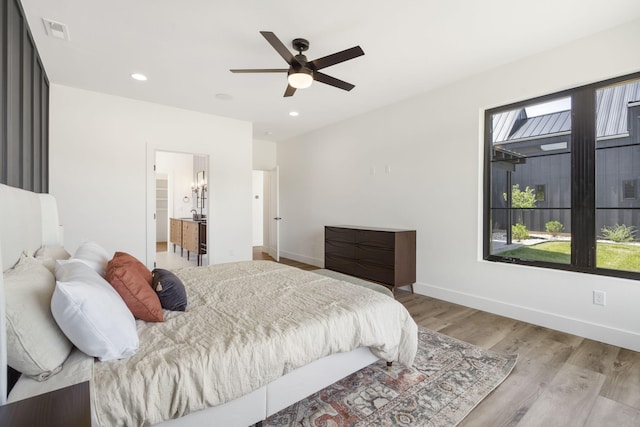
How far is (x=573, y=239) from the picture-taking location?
2799mm

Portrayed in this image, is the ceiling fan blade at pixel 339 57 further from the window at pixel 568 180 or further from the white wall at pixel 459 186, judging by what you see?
the window at pixel 568 180

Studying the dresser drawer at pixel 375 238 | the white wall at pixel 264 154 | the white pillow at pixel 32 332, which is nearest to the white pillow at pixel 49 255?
the white pillow at pixel 32 332

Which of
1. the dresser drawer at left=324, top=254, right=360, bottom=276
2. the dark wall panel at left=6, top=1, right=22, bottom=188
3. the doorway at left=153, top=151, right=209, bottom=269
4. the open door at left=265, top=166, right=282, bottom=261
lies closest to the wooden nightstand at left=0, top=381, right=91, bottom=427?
the dark wall panel at left=6, top=1, right=22, bottom=188

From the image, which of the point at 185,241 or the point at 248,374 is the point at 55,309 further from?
the point at 185,241

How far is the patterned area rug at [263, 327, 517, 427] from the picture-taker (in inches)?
63.9

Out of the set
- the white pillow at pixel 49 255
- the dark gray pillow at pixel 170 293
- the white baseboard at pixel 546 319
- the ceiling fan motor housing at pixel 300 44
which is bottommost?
the white baseboard at pixel 546 319

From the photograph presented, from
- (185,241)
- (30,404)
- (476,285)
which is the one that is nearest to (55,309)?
(30,404)

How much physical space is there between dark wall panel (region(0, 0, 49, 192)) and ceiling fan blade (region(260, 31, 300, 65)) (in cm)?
173

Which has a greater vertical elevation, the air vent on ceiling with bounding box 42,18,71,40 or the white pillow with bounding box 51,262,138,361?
the air vent on ceiling with bounding box 42,18,71,40

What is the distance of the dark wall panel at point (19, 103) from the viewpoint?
1.95 metres

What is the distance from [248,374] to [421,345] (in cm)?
173

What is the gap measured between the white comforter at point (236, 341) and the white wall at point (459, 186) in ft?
6.08

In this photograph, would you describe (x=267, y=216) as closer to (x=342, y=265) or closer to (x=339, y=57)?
(x=342, y=265)

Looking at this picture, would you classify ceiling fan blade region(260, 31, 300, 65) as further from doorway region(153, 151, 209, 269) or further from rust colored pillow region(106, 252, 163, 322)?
doorway region(153, 151, 209, 269)
